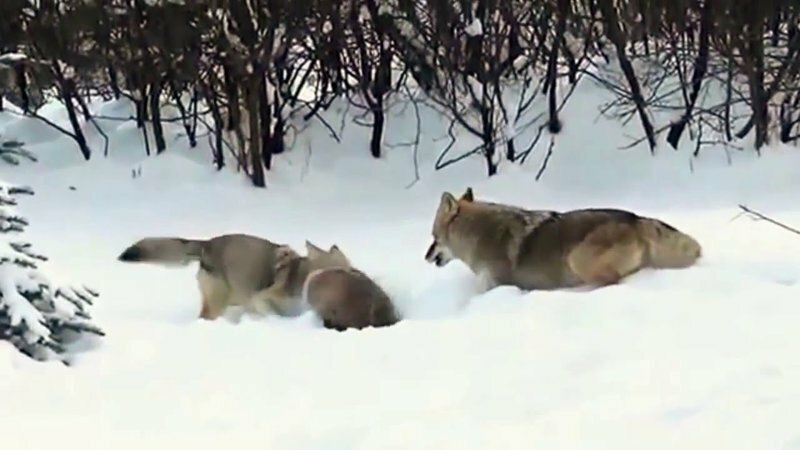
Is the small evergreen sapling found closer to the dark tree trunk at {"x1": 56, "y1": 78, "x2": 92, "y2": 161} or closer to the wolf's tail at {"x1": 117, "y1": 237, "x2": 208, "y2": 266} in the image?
the wolf's tail at {"x1": 117, "y1": 237, "x2": 208, "y2": 266}

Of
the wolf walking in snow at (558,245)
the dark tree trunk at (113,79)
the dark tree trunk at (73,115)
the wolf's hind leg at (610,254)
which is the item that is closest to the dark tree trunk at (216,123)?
the dark tree trunk at (113,79)

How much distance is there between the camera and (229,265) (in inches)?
271

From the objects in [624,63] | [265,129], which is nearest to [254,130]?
[265,129]

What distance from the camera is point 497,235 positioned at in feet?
21.9

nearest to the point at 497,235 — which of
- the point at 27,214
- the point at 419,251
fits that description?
the point at 419,251

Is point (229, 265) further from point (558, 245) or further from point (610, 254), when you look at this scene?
point (610, 254)

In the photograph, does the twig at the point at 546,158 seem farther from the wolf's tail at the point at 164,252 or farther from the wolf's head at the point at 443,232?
the wolf's tail at the point at 164,252

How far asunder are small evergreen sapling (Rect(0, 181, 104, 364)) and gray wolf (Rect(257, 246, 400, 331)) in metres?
1.24

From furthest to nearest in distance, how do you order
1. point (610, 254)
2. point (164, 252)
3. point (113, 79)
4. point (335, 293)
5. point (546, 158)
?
point (113, 79) → point (546, 158) → point (164, 252) → point (335, 293) → point (610, 254)

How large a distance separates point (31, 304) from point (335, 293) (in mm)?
1634

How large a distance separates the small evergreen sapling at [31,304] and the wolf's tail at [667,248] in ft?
9.41

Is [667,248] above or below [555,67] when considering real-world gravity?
above

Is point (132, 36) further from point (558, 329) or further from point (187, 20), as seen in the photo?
point (558, 329)

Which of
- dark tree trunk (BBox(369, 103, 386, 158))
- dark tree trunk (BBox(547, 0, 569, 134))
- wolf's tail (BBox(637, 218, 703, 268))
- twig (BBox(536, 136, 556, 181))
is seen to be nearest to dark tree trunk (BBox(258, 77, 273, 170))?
dark tree trunk (BBox(369, 103, 386, 158))
